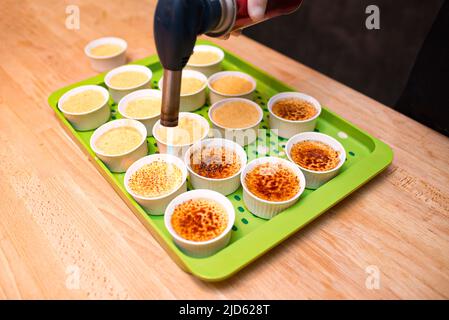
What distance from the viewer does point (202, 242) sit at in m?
0.70

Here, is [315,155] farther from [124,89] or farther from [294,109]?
[124,89]

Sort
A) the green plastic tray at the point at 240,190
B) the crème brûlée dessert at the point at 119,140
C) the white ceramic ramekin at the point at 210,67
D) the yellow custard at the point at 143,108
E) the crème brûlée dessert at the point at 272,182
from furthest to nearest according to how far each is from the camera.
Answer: the white ceramic ramekin at the point at 210,67 < the yellow custard at the point at 143,108 < the crème brûlée dessert at the point at 119,140 < the crème brûlée dessert at the point at 272,182 < the green plastic tray at the point at 240,190

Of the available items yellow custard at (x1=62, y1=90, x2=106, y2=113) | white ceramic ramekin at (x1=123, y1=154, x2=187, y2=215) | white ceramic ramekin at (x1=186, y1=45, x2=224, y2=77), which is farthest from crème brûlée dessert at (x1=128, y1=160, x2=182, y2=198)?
white ceramic ramekin at (x1=186, y1=45, x2=224, y2=77)

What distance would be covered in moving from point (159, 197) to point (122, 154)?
167 mm

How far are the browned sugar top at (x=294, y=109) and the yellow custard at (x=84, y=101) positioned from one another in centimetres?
49

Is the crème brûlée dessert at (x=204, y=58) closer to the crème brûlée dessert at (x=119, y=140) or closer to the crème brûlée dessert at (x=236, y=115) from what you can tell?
the crème brûlée dessert at (x=236, y=115)

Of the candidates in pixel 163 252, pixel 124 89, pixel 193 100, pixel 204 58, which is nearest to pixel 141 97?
pixel 124 89

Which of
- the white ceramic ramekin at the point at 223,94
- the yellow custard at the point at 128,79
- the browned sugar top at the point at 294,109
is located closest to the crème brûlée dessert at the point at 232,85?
the white ceramic ramekin at the point at 223,94

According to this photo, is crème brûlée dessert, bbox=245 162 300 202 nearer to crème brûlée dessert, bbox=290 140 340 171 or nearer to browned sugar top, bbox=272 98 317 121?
Answer: crème brûlée dessert, bbox=290 140 340 171

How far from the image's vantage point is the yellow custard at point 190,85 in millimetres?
1100

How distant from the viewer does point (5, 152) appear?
949mm
